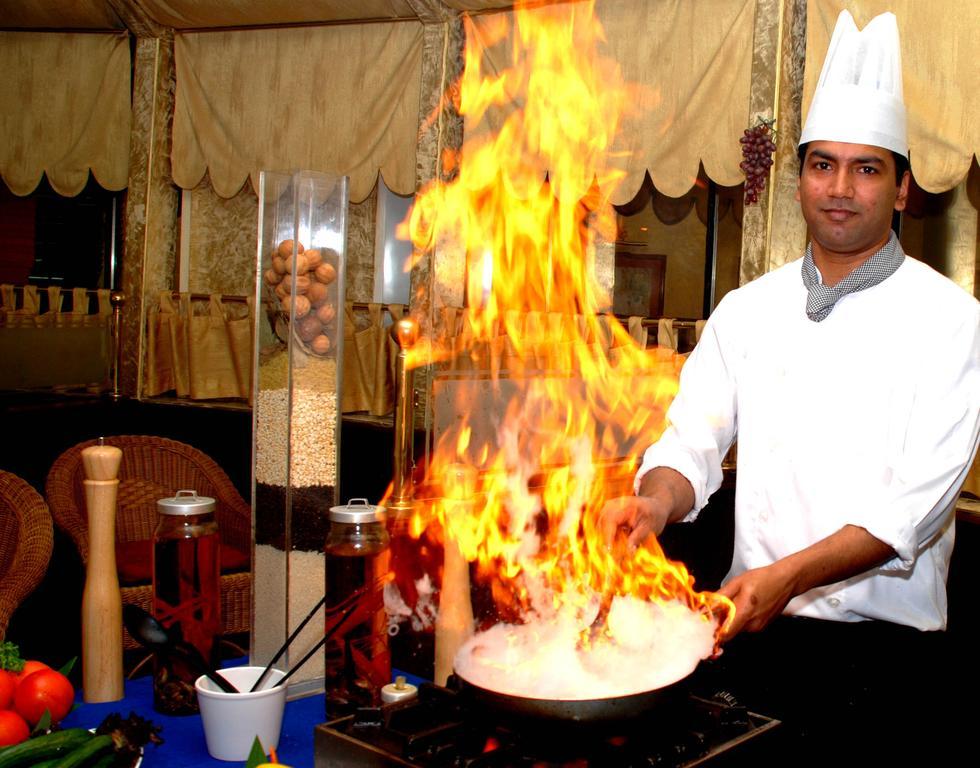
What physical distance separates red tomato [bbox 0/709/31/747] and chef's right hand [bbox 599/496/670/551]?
3.54ft

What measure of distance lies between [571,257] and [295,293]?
552cm

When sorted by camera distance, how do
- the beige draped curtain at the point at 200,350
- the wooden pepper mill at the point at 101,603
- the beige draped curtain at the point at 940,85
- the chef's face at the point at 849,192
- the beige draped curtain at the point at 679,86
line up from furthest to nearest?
the beige draped curtain at the point at 200,350 → the beige draped curtain at the point at 679,86 → the beige draped curtain at the point at 940,85 → the chef's face at the point at 849,192 → the wooden pepper mill at the point at 101,603

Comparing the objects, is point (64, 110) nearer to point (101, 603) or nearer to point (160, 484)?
point (160, 484)

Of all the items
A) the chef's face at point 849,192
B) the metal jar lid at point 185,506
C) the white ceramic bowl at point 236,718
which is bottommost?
the white ceramic bowl at point 236,718

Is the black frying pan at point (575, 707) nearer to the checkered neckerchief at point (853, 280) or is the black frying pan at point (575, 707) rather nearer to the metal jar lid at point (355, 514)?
the metal jar lid at point (355, 514)

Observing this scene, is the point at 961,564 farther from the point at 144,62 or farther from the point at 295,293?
the point at 144,62

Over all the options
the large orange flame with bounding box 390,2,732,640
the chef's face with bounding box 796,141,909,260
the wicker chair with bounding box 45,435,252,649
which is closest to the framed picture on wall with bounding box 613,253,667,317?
the large orange flame with bounding box 390,2,732,640

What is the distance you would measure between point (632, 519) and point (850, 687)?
61cm

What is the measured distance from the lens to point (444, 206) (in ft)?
26.0

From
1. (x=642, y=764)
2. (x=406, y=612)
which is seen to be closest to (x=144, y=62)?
(x=406, y=612)

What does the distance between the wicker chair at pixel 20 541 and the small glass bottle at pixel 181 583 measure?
0.90m

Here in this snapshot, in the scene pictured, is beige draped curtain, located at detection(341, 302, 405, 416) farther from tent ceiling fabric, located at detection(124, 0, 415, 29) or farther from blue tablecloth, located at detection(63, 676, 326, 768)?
blue tablecloth, located at detection(63, 676, 326, 768)

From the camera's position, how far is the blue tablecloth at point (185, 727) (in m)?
1.65

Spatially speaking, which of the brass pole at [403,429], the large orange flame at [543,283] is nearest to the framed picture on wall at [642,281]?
the large orange flame at [543,283]
